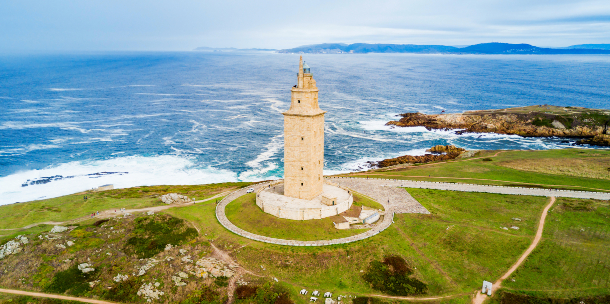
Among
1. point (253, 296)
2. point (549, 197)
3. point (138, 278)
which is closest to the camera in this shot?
point (253, 296)

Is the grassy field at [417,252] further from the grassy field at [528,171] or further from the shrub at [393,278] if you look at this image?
the grassy field at [528,171]

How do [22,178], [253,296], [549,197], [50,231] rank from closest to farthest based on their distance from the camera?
1. [253,296]
2. [50,231]
3. [549,197]
4. [22,178]

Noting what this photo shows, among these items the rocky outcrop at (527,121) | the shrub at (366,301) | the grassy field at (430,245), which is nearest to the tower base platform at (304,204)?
the grassy field at (430,245)

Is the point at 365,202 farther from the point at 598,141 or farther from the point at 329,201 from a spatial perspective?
the point at 598,141

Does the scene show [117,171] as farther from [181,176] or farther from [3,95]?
[3,95]

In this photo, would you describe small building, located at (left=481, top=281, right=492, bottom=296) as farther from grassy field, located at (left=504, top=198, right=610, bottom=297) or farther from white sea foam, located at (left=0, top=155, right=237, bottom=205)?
white sea foam, located at (left=0, top=155, right=237, bottom=205)

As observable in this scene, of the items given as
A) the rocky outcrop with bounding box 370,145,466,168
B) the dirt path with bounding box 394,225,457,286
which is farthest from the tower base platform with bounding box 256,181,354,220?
the rocky outcrop with bounding box 370,145,466,168

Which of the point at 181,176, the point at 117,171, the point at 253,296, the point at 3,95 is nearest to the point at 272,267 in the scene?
the point at 253,296
